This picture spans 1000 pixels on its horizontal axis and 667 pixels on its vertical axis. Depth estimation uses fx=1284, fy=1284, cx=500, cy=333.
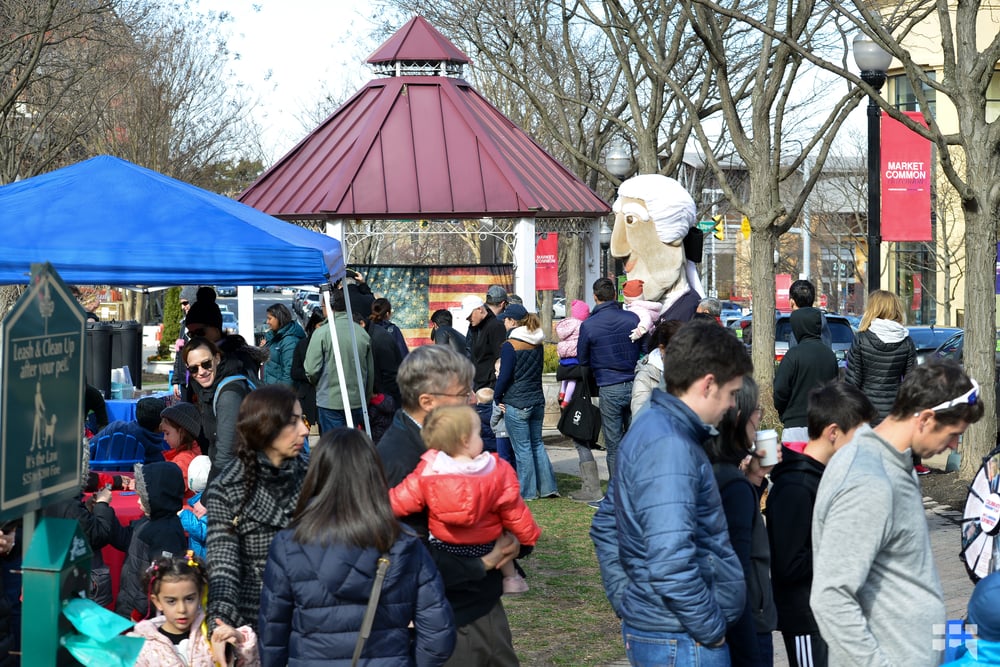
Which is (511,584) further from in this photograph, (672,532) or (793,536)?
(672,532)

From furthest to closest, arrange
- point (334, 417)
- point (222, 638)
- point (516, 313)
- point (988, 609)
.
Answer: point (516, 313) → point (334, 417) → point (222, 638) → point (988, 609)

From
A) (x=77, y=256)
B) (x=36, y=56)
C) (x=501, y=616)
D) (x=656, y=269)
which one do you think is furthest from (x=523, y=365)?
(x=36, y=56)

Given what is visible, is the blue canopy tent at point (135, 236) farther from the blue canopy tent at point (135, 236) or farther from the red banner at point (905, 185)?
the red banner at point (905, 185)

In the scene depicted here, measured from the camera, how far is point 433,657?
4.24m

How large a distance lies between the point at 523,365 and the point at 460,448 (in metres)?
7.24

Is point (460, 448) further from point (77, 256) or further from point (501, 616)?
point (77, 256)

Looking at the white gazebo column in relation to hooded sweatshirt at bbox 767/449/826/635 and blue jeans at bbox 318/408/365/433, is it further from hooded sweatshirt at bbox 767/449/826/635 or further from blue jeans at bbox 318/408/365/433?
hooded sweatshirt at bbox 767/449/826/635

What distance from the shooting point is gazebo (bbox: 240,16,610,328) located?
61.5 ft

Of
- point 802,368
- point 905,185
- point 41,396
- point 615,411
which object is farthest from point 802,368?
point 41,396

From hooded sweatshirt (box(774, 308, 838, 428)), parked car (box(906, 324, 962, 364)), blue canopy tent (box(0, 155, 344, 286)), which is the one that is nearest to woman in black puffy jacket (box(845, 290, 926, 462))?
hooded sweatshirt (box(774, 308, 838, 428))

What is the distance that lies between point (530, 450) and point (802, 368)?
2.97m

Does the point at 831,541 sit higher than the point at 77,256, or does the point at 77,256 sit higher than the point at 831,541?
the point at 77,256

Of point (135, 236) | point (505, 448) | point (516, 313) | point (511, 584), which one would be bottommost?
point (505, 448)

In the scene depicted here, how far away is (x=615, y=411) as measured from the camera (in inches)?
432
